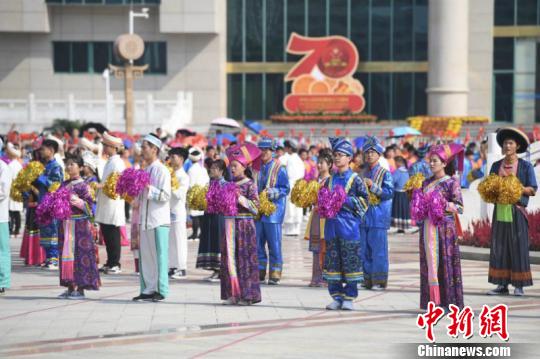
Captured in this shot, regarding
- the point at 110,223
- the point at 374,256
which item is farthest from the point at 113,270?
the point at 374,256

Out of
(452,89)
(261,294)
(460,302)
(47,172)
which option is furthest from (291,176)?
(452,89)

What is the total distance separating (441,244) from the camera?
1389 cm

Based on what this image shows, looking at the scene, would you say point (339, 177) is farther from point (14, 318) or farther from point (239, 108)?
point (239, 108)

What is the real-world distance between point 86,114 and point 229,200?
33327 millimetres

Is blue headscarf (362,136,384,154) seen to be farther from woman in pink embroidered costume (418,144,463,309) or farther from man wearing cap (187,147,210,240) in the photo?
man wearing cap (187,147,210,240)

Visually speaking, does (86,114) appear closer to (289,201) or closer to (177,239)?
(289,201)

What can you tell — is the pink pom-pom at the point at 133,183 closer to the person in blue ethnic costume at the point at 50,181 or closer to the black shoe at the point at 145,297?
the black shoe at the point at 145,297

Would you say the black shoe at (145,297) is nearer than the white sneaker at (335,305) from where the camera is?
No

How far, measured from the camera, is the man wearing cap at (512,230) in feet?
50.7

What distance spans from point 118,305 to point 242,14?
44.4m

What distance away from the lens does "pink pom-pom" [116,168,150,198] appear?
14758 millimetres

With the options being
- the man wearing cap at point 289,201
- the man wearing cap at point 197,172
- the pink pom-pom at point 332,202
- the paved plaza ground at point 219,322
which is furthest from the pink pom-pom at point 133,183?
the man wearing cap at point 289,201

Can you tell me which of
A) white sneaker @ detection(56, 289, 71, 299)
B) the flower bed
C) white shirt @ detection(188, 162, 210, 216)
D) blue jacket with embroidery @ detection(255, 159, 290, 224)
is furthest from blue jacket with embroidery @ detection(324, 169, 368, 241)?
white shirt @ detection(188, 162, 210, 216)

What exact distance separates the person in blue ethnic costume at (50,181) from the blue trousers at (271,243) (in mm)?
3476
